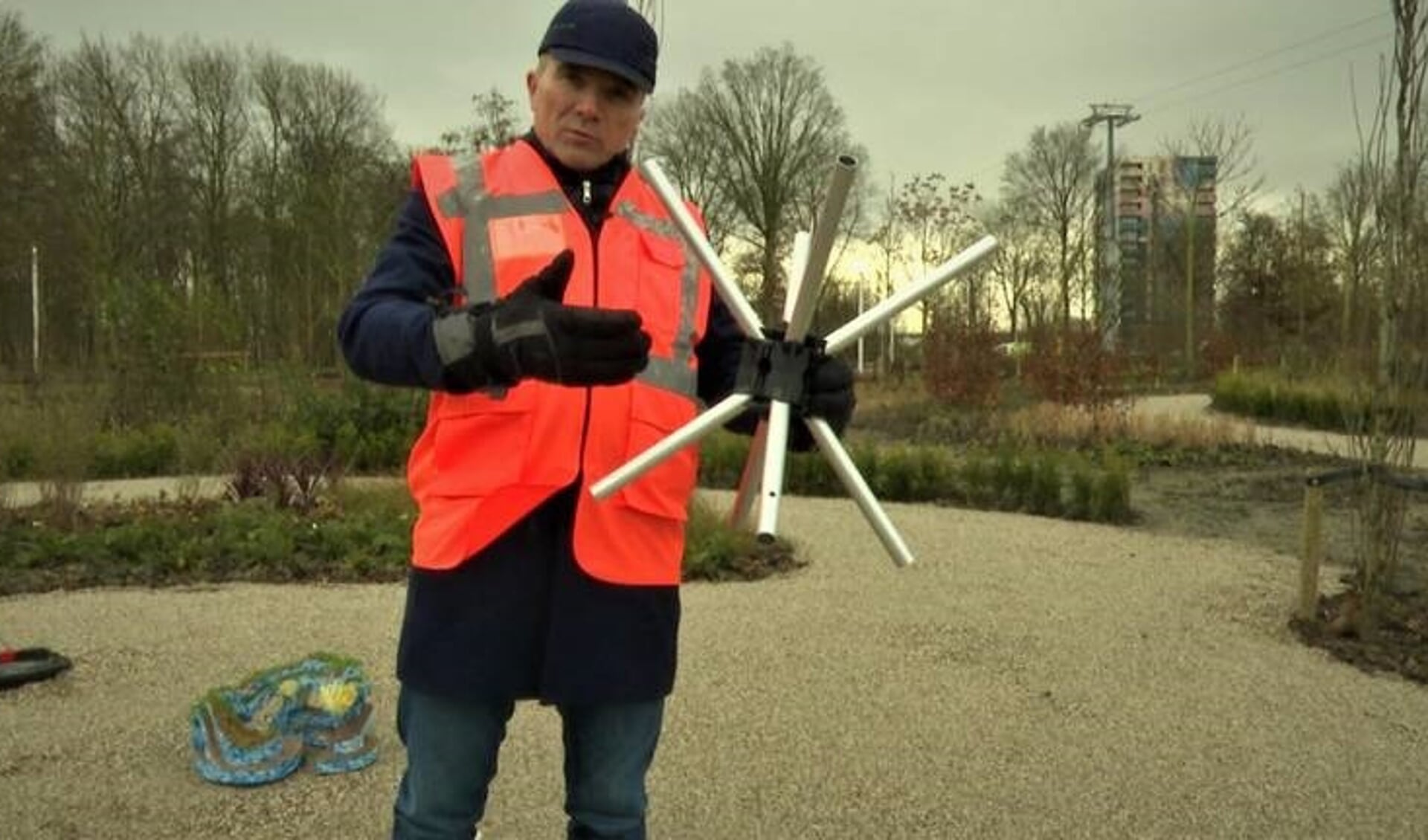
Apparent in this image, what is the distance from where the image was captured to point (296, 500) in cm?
912

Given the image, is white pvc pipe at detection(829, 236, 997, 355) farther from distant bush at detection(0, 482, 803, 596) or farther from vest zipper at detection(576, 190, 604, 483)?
distant bush at detection(0, 482, 803, 596)

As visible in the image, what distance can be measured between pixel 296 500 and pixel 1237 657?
21.6 ft

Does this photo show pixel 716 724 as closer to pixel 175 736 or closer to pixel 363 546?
pixel 175 736

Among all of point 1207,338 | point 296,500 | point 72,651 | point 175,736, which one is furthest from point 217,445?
point 1207,338

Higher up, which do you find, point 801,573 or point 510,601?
point 510,601

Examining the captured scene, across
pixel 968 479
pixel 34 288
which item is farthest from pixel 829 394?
pixel 34 288

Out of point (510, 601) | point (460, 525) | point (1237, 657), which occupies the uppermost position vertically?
point (460, 525)

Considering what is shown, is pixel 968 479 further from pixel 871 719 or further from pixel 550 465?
pixel 550 465

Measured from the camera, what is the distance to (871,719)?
4816 mm

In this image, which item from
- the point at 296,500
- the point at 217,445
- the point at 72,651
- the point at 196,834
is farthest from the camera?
the point at 217,445

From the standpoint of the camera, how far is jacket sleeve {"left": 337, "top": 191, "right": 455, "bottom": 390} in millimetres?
1778

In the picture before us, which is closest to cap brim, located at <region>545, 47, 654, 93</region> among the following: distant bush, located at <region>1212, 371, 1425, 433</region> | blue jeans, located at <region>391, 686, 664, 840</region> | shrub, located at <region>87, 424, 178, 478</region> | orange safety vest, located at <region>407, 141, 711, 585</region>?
orange safety vest, located at <region>407, 141, 711, 585</region>

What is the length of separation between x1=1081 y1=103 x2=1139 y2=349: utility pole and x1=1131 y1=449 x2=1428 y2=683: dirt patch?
4424mm

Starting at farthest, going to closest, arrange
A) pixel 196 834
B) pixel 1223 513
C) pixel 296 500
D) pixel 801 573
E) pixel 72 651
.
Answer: pixel 1223 513
pixel 296 500
pixel 801 573
pixel 72 651
pixel 196 834
